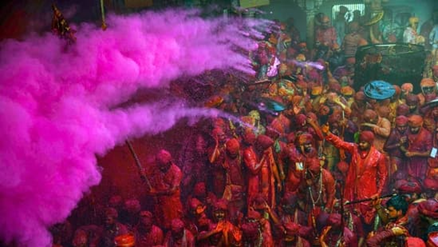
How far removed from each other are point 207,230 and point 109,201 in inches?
54.7

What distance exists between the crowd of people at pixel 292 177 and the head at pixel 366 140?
0.02m

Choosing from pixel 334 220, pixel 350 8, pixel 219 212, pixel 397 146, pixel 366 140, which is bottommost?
pixel 334 220

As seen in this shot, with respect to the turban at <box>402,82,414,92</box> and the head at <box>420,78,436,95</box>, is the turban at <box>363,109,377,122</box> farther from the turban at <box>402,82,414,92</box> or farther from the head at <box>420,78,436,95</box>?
the head at <box>420,78,436,95</box>

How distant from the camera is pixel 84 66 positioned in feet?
Result: 19.2

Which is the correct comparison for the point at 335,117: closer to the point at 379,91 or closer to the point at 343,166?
the point at 343,166

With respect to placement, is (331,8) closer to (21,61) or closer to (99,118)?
(99,118)

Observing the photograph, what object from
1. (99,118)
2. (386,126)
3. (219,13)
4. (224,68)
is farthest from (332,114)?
(99,118)

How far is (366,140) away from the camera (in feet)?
21.3

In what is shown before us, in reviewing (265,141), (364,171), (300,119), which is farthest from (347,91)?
(265,141)

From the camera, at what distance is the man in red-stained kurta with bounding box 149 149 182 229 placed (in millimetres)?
6038

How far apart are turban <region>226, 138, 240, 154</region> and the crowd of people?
14 mm

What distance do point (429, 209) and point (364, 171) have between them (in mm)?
1407

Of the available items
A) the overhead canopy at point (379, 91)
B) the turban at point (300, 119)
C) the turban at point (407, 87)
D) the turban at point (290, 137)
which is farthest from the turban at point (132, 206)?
the turban at point (407, 87)

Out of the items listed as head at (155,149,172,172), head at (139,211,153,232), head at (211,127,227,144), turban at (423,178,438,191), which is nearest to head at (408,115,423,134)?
turban at (423,178,438,191)
